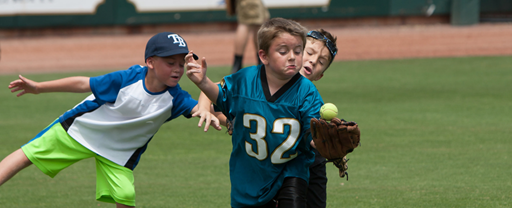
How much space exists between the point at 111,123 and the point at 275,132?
3.91 feet

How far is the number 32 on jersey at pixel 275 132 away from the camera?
302cm

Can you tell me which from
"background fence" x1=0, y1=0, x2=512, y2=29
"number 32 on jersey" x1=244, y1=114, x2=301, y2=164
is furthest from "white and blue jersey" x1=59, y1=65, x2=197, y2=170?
"background fence" x1=0, y1=0, x2=512, y2=29

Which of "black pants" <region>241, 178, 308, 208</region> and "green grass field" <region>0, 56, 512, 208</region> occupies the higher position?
"black pants" <region>241, 178, 308, 208</region>

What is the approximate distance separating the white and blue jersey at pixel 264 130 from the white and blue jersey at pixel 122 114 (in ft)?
1.92

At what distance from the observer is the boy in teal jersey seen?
2994 mm

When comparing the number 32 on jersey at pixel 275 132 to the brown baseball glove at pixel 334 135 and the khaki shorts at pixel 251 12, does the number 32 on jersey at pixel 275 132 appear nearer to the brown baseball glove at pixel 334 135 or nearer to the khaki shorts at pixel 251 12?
the brown baseball glove at pixel 334 135

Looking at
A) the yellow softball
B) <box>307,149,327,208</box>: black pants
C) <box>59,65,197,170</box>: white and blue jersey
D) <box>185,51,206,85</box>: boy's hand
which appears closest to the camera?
<box>185,51,206,85</box>: boy's hand

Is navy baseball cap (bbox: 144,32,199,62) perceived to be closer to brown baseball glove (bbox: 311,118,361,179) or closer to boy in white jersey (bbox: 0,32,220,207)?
boy in white jersey (bbox: 0,32,220,207)

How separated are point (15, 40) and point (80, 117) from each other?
12.7 m

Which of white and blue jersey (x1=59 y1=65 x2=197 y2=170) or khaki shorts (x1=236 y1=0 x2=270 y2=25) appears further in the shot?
khaki shorts (x1=236 y1=0 x2=270 y2=25)

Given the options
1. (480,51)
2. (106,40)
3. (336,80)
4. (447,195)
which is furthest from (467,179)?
(106,40)

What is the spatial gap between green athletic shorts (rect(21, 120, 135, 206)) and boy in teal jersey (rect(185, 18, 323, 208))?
34.5 inches

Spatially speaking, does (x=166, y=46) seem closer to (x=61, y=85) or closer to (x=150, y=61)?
(x=150, y=61)

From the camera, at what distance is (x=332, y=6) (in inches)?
659
